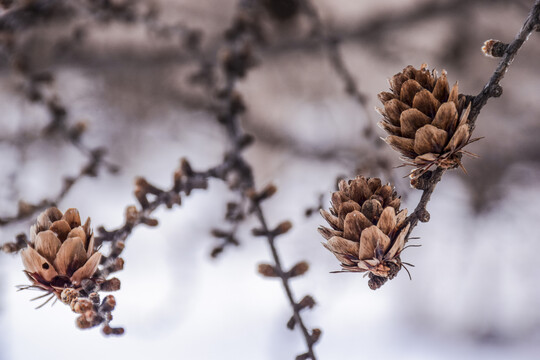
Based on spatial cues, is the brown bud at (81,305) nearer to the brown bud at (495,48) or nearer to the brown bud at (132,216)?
the brown bud at (132,216)

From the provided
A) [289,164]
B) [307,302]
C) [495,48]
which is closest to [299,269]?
[307,302]

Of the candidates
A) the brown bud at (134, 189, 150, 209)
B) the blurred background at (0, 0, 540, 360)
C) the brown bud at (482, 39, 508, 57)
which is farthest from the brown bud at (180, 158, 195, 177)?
the blurred background at (0, 0, 540, 360)

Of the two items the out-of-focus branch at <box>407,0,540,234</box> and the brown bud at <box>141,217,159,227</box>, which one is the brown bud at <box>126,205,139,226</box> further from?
the out-of-focus branch at <box>407,0,540,234</box>

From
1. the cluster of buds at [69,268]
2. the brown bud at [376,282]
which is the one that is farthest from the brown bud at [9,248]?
the brown bud at [376,282]

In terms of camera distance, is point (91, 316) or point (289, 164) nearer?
point (91, 316)

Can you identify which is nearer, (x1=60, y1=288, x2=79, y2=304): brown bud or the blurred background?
(x1=60, y1=288, x2=79, y2=304): brown bud

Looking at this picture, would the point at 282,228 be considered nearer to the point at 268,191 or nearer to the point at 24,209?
the point at 268,191
